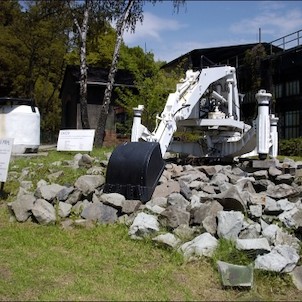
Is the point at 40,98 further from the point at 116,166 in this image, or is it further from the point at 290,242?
the point at 290,242

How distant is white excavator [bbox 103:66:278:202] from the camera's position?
8164 mm

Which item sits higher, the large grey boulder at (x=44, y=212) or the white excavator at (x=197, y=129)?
the white excavator at (x=197, y=129)

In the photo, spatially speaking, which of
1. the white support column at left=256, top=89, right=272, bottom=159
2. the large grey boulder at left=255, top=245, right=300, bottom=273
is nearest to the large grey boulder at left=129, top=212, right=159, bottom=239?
the large grey boulder at left=255, top=245, right=300, bottom=273

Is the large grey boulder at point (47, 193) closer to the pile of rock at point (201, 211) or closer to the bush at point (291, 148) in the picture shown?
the pile of rock at point (201, 211)

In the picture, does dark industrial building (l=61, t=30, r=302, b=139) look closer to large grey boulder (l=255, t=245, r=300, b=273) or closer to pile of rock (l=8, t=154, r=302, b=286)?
pile of rock (l=8, t=154, r=302, b=286)

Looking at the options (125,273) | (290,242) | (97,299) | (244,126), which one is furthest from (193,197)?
(244,126)

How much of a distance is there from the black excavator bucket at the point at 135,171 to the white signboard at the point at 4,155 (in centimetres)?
207

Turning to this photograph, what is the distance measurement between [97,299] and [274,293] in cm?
174

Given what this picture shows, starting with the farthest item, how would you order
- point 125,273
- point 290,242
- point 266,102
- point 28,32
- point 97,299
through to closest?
point 28,32
point 266,102
point 290,242
point 125,273
point 97,299

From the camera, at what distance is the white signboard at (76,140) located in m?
14.1

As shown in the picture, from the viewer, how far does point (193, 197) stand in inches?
302

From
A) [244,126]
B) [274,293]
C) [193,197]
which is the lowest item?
[274,293]

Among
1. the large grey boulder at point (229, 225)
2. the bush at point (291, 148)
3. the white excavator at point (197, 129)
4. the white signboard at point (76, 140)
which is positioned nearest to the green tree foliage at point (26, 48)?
the bush at point (291, 148)

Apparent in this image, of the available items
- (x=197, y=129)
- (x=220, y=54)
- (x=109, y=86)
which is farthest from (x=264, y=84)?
(x=197, y=129)
